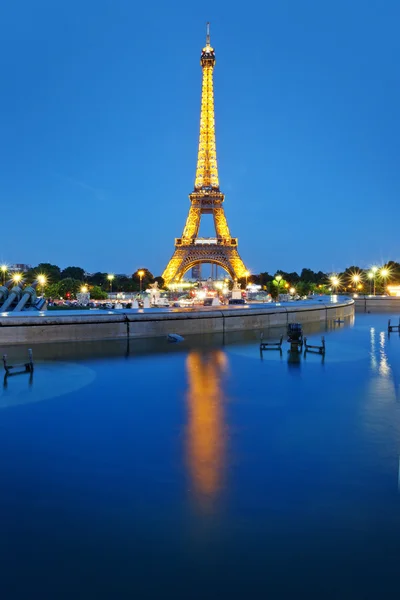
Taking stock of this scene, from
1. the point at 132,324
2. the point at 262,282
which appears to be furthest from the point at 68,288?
the point at 262,282

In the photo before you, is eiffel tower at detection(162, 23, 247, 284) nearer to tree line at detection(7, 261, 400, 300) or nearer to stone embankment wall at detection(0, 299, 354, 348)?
tree line at detection(7, 261, 400, 300)

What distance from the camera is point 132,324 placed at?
24484 millimetres

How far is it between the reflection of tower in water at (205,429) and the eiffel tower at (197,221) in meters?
65.6

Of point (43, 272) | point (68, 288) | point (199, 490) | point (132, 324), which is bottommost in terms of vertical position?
point (199, 490)

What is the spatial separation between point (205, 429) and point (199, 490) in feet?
10.2

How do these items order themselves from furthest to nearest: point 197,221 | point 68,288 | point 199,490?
1. point 197,221
2. point 68,288
3. point 199,490

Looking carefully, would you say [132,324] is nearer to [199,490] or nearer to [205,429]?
[205,429]

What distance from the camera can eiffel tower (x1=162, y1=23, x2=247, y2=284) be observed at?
8475 centimetres

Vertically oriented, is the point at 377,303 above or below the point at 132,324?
above

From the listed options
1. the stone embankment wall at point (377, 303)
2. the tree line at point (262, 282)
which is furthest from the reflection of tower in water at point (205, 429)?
the stone embankment wall at point (377, 303)

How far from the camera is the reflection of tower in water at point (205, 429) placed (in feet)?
25.7

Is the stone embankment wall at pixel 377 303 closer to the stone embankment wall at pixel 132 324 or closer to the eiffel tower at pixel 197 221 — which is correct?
the eiffel tower at pixel 197 221

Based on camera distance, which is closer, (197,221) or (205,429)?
(205,429)

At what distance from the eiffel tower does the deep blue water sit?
69456 millimetres
